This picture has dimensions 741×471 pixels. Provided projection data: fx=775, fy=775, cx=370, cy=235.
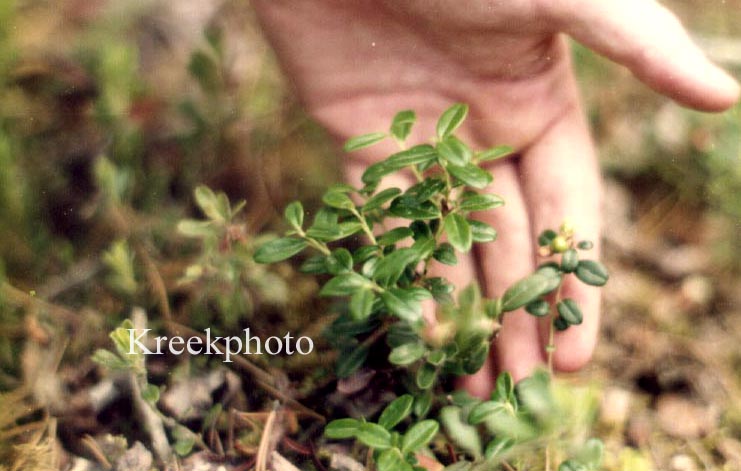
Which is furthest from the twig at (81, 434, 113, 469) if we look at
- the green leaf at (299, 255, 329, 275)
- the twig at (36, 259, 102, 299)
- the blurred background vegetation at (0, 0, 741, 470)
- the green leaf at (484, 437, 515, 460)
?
the green leaf at (484, 437, 515, 460)

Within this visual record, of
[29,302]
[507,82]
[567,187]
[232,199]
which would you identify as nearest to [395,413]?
[567,187]

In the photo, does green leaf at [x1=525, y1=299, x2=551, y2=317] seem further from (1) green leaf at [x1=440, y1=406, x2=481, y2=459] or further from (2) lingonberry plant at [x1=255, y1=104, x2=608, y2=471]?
(1) green leaf at [x1=440, y1=406, x2=481, y2=459]

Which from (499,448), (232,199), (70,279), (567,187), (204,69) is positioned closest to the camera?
(499,448)

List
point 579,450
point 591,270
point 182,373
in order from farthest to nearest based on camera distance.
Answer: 1. point 182,373
2. point 591,270
3. point 579,450

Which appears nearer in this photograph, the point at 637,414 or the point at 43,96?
the point at 637,414

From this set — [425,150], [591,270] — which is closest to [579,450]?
[591,270]

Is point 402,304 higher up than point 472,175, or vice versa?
point 472,175

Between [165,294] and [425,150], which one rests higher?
[425,150]

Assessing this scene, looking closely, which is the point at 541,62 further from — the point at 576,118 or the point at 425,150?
the point at 425,150

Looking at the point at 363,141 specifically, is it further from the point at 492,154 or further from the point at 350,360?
the point at 350,360
